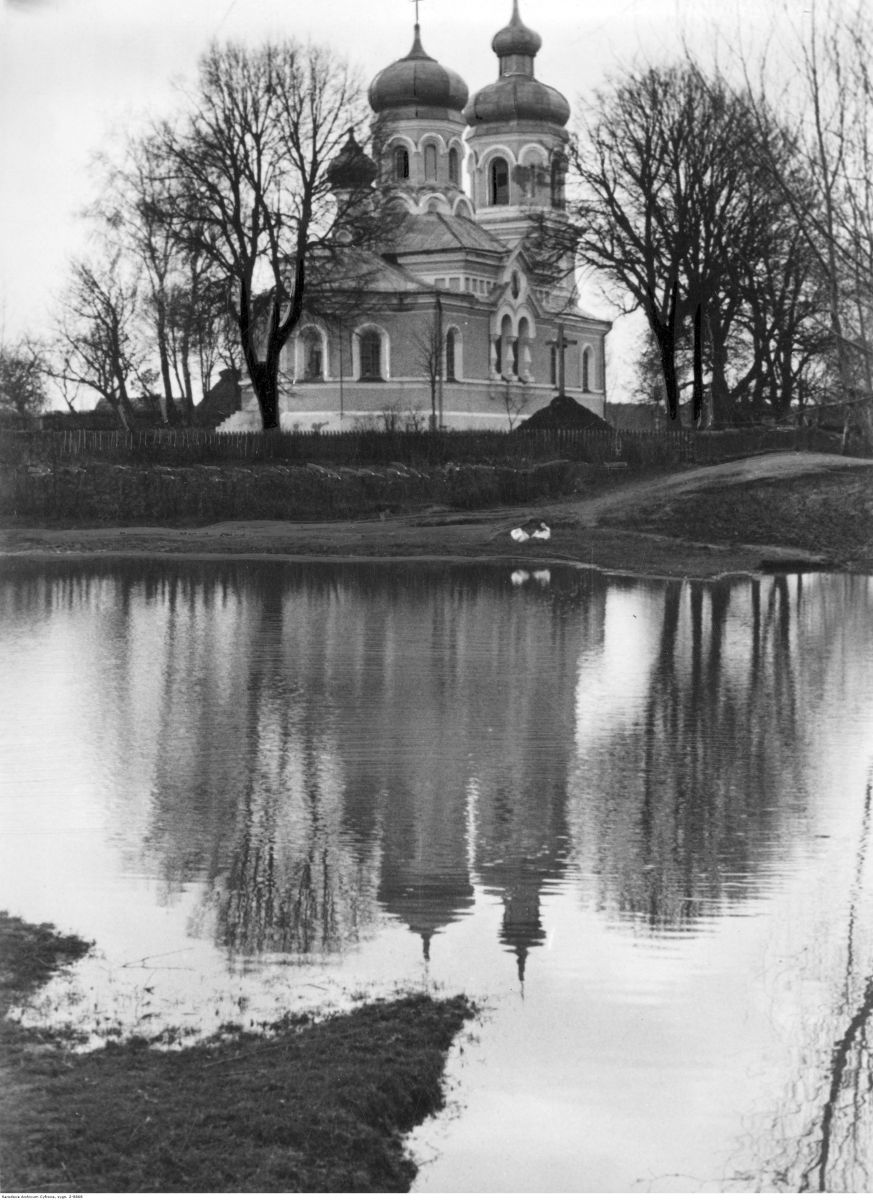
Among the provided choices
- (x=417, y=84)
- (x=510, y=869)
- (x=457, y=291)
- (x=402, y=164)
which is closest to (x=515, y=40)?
(x=417, y=84)

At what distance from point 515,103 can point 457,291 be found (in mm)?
10966

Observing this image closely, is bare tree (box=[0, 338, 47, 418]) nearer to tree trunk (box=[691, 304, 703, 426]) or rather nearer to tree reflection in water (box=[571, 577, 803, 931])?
tree trunk (box=[691, 304, 703, 426])

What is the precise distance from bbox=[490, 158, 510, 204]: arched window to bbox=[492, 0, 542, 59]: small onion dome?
14.4 ft

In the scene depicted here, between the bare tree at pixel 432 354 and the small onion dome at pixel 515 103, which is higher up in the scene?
the small onion dome at pixel 515 103

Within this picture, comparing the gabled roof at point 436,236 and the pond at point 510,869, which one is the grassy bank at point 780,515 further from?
the gabled roof at point 436,236

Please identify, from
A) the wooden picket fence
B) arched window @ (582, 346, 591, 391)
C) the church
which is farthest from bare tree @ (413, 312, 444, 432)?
the wooden picket fence

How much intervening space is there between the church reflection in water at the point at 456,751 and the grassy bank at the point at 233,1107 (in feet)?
4.48

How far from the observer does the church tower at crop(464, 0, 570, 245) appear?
7000cm

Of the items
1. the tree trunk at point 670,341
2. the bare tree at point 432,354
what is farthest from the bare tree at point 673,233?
the bare tree at point 432,354

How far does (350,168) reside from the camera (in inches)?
1909

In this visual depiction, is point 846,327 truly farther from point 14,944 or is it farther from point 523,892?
point 14,944

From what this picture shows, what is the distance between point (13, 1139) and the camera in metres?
5.77

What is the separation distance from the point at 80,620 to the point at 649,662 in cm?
792

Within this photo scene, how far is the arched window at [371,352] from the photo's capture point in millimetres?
62469
